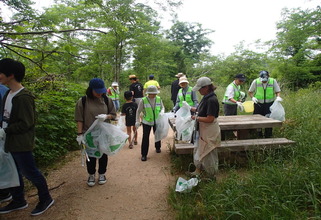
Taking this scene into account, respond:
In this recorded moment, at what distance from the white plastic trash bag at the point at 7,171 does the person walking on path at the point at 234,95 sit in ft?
14.0

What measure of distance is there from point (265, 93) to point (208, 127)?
2.60 metres

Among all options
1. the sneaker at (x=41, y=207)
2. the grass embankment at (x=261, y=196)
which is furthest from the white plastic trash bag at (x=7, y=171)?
the grass embankment at (x=261, y=196)

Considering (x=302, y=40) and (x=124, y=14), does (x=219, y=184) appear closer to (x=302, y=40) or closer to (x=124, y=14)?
(x=124, y=14)

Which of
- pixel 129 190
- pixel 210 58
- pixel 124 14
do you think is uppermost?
pixel 210 58

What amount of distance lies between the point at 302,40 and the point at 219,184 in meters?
11.5

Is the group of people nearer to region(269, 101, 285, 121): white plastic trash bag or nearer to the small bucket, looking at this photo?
the small bucket

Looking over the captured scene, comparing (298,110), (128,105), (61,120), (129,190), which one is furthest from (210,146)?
(298,110)

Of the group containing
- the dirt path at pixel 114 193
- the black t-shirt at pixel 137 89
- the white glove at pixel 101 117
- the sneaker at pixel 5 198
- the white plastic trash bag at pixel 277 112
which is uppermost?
the black t-shirt at pixel 137 89

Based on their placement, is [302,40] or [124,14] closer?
[124,14]

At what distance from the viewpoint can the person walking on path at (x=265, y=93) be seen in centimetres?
468

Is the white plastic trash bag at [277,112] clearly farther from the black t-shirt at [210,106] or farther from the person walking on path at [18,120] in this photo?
the person walking on path at [18,120]

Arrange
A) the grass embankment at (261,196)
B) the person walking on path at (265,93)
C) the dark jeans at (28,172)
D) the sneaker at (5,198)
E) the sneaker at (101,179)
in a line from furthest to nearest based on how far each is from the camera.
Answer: the person walking on path at (265,93) < the sneaker at (101,179) < the sneaker at (5,198) < the dark jeans at (28,172) < the grass embankment at (261,196)

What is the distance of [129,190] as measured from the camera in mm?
3211

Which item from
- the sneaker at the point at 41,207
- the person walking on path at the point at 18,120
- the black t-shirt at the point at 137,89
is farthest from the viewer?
the black t-shirt at the point at 137,89
